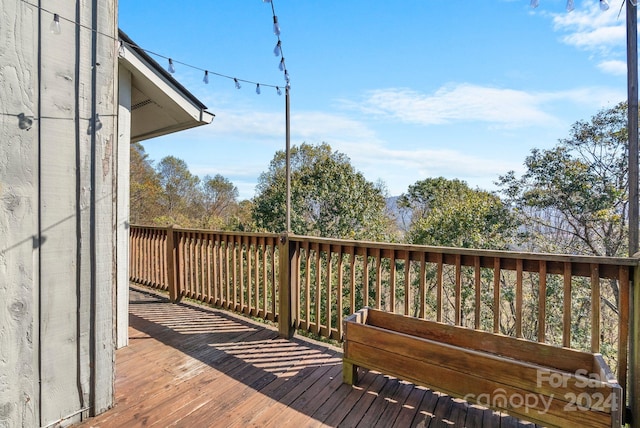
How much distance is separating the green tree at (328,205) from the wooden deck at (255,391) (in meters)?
8.56

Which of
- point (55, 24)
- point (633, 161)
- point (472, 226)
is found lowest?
point (472, 226)

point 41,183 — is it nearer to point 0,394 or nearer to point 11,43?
point 11,43

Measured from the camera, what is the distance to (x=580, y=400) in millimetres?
1467

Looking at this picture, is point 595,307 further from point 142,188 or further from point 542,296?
point 142,188

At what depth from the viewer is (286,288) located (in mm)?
3086

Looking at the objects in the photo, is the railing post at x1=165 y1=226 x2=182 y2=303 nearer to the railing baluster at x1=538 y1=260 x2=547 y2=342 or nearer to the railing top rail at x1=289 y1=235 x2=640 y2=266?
the railing top rail at x1=289 y1=235 x2=640 y2=266

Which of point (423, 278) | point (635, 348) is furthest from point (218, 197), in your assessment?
point (635, 348)

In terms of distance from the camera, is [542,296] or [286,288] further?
[286,288]

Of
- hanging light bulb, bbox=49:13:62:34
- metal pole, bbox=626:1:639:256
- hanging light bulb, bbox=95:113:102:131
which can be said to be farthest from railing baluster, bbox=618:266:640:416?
hanging light bulb, bbox=49:13:62:34

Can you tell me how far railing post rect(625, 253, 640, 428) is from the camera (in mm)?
1655

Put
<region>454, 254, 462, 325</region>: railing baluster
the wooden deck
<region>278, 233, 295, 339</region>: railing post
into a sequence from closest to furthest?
1. the wooden deck
2. <region>454, 254, 462, 325</region>: railing baluster
3. <region>278, 233, 295, 339</region>: railing post

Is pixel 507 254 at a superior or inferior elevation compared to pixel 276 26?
inferior

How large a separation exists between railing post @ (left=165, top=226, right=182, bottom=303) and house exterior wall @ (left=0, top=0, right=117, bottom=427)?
2368 millimetres

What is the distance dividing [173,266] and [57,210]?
2.69 meters
